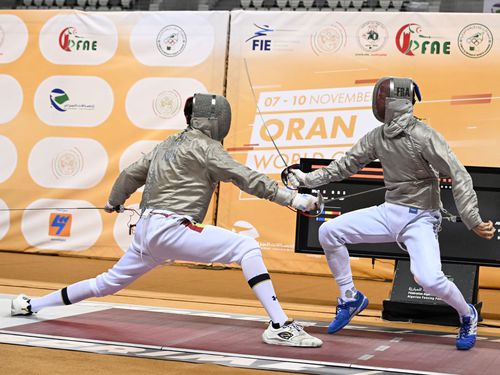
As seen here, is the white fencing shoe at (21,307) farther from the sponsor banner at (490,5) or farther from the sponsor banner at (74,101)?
the sponsor banner at (490,5)

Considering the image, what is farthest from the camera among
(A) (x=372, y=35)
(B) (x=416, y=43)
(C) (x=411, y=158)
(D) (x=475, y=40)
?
(A) (x=372, y=35)

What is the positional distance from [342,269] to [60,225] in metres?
4.25

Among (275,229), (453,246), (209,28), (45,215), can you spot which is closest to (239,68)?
(209,28)

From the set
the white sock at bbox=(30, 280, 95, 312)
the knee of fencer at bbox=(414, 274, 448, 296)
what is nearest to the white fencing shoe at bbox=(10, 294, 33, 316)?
the white sock at bbox=(30, 280, 95, 312)

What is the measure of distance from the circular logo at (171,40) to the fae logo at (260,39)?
0.66 meters

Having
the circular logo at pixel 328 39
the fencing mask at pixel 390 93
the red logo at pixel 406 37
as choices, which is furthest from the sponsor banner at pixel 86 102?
the fencing mask at pixel 390 93

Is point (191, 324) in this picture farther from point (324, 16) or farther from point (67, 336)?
point (324, 16)

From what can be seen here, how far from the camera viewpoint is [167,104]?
26.9ft

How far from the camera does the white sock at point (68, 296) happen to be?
15.0 feet

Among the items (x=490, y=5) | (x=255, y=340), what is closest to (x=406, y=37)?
(x=490, y=5)

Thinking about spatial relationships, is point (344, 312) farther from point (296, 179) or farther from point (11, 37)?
point (11, 37)

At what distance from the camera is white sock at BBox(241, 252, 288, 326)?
4.27 metres

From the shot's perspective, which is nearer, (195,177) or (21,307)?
(195,177)

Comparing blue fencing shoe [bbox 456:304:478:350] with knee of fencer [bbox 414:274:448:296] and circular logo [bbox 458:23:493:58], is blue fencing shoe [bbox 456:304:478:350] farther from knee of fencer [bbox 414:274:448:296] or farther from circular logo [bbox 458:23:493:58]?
circular logo [bbox 458:23:493:58]
